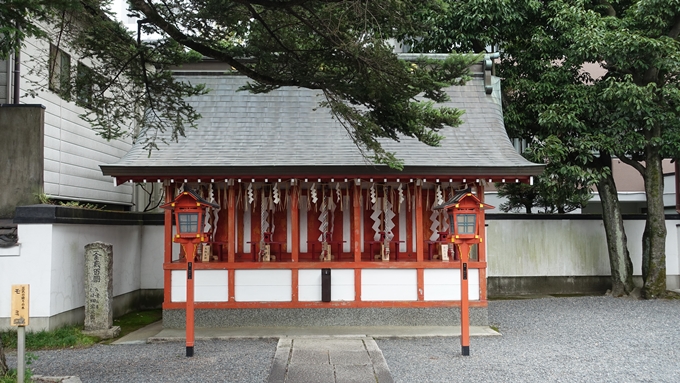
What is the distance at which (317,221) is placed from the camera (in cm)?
1099

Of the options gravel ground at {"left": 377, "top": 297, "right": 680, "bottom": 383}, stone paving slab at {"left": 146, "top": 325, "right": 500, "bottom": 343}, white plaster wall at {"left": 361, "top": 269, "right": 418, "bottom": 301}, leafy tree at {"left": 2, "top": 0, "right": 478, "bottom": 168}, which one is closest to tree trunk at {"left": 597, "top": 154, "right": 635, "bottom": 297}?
gravel ground at {"left": 377, "top": 297, "right": 680, "bottom": 383}

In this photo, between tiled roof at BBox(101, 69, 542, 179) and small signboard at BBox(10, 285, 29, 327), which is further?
tiled roof at BBox(101, 69, 542, 179)

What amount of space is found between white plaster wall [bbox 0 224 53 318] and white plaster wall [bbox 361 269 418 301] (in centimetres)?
543

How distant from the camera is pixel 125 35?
7.62m

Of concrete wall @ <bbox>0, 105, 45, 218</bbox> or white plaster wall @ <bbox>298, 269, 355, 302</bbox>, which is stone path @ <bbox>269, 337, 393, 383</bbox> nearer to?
white plaster wall @ <bbox>298, 269, 355, 302</bbox>

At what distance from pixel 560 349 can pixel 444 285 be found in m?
2.39

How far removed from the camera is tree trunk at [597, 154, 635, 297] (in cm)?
1303

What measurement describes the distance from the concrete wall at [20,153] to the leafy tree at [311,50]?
1970 mm

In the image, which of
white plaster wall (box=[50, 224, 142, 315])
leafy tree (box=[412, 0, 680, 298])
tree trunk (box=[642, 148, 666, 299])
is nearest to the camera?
white plaster wall (box=[50, 224, 142, 315])

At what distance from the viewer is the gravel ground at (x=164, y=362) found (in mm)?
6883

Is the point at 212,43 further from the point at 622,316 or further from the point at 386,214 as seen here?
the point at 622,316

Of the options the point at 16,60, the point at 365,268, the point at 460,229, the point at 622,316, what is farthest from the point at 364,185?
the point at 16,60

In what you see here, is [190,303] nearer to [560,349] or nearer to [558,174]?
[560,349]

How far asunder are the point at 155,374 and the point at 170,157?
436 cm
